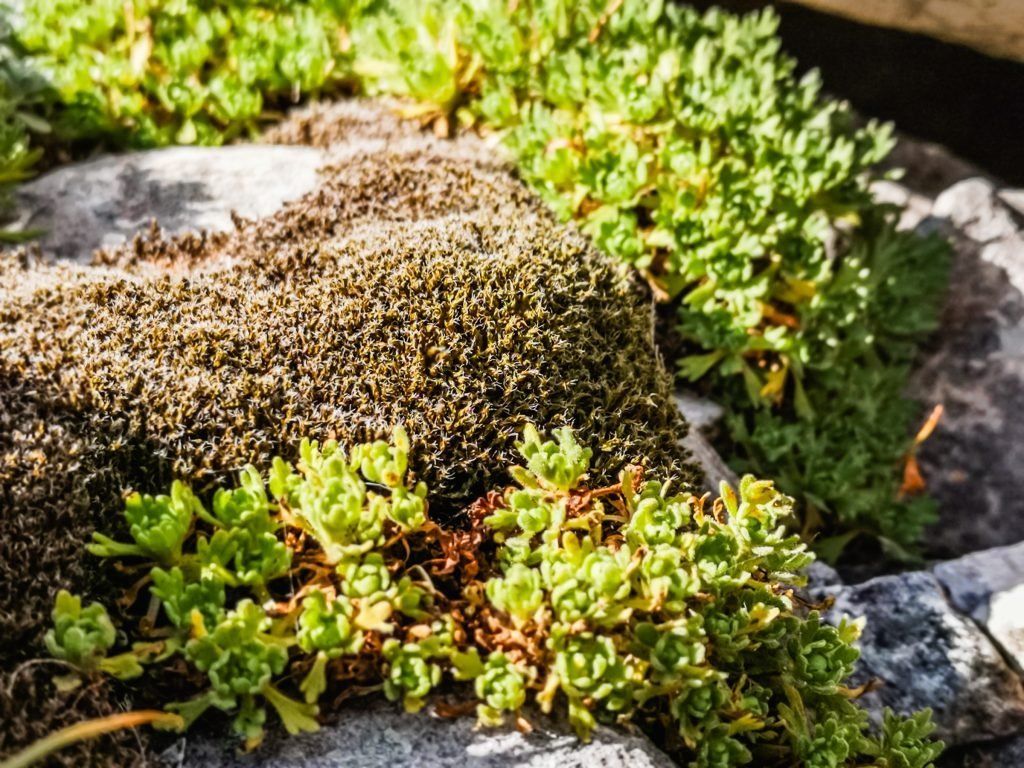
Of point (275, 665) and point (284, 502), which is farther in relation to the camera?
point (284, 502)

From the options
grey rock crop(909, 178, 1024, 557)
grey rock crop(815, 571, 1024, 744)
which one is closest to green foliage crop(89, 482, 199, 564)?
grey rock crop(815, 571, 1024, 744)

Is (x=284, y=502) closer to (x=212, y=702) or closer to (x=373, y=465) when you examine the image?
(x=373, y=465)

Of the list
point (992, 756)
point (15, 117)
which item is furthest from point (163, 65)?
point (992, 756)

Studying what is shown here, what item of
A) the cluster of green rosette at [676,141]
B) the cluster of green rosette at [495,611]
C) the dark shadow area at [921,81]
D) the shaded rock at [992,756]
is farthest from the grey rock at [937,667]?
the dark shadow area at [921,81]

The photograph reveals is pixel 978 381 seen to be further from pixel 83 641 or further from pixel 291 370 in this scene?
pixel 83 641

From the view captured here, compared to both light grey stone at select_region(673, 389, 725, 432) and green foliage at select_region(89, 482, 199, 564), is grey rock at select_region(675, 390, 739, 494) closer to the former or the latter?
light grey stone at select_region(673, 389, 725, 432)

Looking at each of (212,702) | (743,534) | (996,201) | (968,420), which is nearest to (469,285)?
(743,534)
